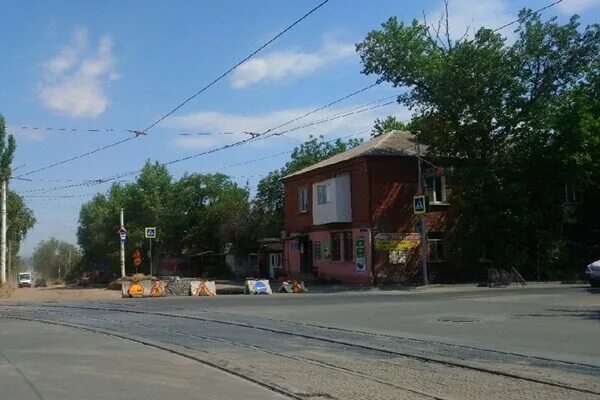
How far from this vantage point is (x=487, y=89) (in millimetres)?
35344

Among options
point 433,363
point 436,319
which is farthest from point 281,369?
point 436,319

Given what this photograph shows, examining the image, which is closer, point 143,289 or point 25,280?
point 143,289

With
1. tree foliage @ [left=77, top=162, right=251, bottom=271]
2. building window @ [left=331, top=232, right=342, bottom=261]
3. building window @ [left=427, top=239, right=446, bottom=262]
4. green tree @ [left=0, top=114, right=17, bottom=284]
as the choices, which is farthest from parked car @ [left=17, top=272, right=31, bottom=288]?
building window @ [left=427, top=239, right=446, bottom=262]

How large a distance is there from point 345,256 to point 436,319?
23.6m

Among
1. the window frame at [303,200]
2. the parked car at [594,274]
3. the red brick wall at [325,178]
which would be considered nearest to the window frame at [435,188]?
the red brick wall at [325,178]

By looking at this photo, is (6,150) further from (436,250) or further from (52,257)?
(52,257)

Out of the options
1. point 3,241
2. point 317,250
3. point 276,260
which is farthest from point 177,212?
point 3,241

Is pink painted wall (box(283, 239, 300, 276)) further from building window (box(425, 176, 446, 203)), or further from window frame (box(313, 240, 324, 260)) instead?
building window (box(425, 176, 446, 203))

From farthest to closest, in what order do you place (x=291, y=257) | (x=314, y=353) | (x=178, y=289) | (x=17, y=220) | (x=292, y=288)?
(x=17, y=220)
(x=291, y=257)
(x=292, y=288)
(x=178, y=289)
(x=314, y=353)

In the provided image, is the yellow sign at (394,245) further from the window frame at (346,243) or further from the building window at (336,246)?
the building window at (336,246)

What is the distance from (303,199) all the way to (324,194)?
14.1 feet

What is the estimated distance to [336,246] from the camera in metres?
42.0

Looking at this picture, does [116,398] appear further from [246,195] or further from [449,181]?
[246,195]

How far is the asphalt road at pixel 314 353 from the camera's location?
8555mm
